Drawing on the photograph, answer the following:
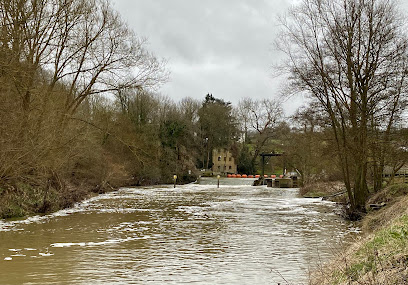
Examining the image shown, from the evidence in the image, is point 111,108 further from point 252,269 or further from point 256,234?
point 252,269

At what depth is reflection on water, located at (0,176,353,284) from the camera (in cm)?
948

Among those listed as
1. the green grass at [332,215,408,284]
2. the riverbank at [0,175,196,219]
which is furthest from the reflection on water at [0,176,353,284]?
the green grass at [332,215,408,284]

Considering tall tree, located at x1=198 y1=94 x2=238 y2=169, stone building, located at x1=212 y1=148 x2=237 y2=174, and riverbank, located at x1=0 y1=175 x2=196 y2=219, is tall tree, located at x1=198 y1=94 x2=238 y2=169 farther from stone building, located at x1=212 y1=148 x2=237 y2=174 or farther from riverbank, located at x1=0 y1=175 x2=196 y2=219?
riverbank, located at x1=0 y1=175 x2=196 y2=219

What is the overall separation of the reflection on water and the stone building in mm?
61758

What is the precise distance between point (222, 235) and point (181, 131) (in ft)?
148

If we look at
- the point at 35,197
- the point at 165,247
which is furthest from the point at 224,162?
the point at 165,247

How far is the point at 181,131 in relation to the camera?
198 ft

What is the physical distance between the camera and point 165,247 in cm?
1311

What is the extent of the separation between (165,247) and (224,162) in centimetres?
7194

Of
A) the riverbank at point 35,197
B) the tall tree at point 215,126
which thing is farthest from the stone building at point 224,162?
the riverbank at point 35,197

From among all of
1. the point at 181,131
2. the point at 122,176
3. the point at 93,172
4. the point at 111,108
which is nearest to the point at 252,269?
the point at 93,172

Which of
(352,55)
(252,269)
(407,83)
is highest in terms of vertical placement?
(352,55)

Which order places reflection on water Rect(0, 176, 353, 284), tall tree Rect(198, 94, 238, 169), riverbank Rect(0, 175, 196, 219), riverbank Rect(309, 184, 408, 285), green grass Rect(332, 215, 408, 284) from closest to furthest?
1. riverbank Rect(309, 184, 408, 285)
2. green grass Rect(332, 215, 408, 284)
3. reflection on water Rect(0, 176, 353, 284)
4. riverbank Rect(0, 175, 196, 219)
5. tall tree Rect(198, 94, 238, 169)

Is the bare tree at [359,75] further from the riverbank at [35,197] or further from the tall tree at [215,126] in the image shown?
the tall tree at [215,126]
